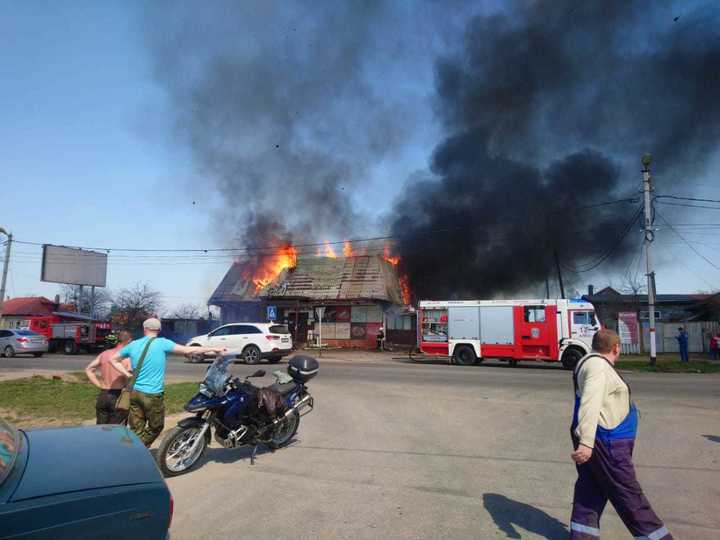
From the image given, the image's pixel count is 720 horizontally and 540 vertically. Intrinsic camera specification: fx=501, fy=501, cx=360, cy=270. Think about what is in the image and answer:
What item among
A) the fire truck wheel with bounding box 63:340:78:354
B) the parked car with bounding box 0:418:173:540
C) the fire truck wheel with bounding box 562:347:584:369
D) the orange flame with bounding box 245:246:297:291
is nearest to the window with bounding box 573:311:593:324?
the fire truck wheel with bounding box 562:347:584:369

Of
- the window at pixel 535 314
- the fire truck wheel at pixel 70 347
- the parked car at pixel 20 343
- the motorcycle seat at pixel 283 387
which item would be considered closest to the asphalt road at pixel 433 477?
the motorcycle seat at pixel 283 387

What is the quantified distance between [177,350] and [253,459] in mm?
1487

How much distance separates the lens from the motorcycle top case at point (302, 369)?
6355 mm

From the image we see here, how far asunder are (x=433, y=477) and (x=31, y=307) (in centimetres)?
6006

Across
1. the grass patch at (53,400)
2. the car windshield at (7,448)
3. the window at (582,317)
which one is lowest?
the grass patch at (53,400)

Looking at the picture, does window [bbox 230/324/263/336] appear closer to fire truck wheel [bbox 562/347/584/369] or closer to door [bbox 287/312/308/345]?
fire truck wheel [bbox 562/347/584/369]

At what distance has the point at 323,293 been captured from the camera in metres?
31.8

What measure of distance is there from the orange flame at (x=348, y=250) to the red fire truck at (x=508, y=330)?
12.9m

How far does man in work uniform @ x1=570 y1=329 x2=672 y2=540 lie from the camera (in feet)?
10.0

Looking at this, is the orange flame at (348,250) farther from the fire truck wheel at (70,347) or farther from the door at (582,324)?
the door at (582,324)

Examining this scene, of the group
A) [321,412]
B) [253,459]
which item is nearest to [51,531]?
[253,459]

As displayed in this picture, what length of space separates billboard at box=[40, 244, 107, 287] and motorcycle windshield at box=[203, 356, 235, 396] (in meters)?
36.5

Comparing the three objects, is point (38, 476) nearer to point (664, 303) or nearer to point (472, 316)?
point (472, 316)

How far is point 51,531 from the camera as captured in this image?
211 centimetres
